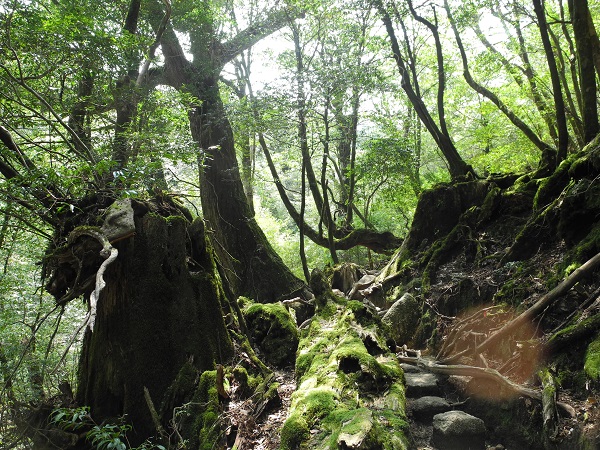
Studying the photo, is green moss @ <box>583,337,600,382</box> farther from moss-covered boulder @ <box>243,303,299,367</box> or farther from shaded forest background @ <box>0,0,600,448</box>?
moss-covered boulder @ <box>243,303,299,367</box>

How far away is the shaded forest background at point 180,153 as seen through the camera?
178 inches

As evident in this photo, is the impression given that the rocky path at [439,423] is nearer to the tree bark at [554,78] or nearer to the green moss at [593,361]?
the green moss at [593,361]

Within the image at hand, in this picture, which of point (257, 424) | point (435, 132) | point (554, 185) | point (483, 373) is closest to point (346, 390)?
point (257, 424)

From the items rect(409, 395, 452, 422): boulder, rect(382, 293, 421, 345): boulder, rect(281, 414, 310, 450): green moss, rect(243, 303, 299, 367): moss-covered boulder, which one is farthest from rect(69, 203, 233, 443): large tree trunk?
rect(382, 293, 421, 345): boulder

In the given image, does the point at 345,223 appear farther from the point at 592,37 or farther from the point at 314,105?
the point at 592,37

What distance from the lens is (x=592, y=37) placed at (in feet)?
24.5

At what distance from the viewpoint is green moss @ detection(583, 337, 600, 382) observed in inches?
148

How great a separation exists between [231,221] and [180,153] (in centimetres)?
319

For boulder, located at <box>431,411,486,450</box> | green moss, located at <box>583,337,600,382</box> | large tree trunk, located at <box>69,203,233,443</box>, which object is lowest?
boulder, located at <box>431,411,486,450</box>

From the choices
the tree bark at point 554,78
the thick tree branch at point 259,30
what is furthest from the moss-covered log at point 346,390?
the thick tree branch at point 259,30

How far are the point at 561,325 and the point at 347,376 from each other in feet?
8.03

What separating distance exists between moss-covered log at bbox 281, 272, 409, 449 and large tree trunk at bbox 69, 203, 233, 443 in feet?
4.22

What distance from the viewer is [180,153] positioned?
7.52 metres

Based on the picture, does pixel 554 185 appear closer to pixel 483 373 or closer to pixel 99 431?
pixel 483 373
